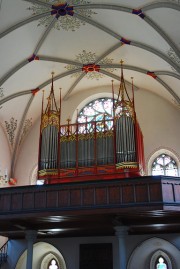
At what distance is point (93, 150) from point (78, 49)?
4.55 metres

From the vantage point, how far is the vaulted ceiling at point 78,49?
1319cm

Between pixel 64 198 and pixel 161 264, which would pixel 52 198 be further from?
pixel 161 264

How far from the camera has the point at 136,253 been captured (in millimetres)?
15211

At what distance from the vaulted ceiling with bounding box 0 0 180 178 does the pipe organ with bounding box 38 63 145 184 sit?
2274 millimetres

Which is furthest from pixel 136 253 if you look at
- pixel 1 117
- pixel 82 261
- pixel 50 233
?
pixel 1 117

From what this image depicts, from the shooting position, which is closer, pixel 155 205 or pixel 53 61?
pixel 155 205

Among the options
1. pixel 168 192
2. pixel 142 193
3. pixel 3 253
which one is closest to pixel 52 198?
pixel 142 193

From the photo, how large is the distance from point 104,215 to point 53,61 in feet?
25.4

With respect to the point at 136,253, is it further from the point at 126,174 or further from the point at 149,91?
the point at 149,91

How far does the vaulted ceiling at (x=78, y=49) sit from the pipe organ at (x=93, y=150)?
2274 millimetres

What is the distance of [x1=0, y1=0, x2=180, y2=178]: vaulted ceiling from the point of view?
13188mm

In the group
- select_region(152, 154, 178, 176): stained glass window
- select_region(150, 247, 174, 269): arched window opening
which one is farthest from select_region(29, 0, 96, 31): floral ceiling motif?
select_region(150, 247, 174, 269): arched window opening

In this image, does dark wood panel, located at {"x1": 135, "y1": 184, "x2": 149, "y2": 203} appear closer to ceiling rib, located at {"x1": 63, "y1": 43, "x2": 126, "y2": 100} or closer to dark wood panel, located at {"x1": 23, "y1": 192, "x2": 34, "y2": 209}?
dark wood panel, located at {"x1": 23, "y1": 192, "x2": 34, "y2": 209}

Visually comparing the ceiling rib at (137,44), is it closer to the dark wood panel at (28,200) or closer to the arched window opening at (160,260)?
the dark wood panel at (28,200)
